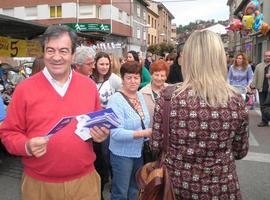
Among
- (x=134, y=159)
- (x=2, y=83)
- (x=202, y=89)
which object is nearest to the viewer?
(x=202, y=89)

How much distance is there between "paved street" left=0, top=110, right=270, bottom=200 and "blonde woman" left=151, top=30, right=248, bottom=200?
8.32 feet

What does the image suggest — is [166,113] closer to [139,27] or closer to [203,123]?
[203,123]

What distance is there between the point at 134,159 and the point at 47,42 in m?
1.74

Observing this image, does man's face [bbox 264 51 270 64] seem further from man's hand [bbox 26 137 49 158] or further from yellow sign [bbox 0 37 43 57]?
man's hand [bbox 26 137 49 158]

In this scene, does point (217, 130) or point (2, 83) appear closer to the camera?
point (217, 130)

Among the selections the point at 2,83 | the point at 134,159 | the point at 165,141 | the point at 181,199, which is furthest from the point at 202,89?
the point at 2,83

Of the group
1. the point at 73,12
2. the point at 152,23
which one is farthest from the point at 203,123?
the point at 152,23

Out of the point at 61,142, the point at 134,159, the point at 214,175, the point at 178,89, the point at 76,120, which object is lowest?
the point at 134,159

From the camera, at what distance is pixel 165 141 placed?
2.14m

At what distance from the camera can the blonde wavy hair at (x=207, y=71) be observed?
6.63 ft

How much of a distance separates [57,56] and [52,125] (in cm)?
44

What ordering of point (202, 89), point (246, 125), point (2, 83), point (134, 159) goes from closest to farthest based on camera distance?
point (202, 89) → point (246, 125) → point (134, 159) → point (2, 83)

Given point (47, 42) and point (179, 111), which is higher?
point (47, 42)

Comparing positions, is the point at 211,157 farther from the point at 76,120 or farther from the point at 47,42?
the point at 47,42
